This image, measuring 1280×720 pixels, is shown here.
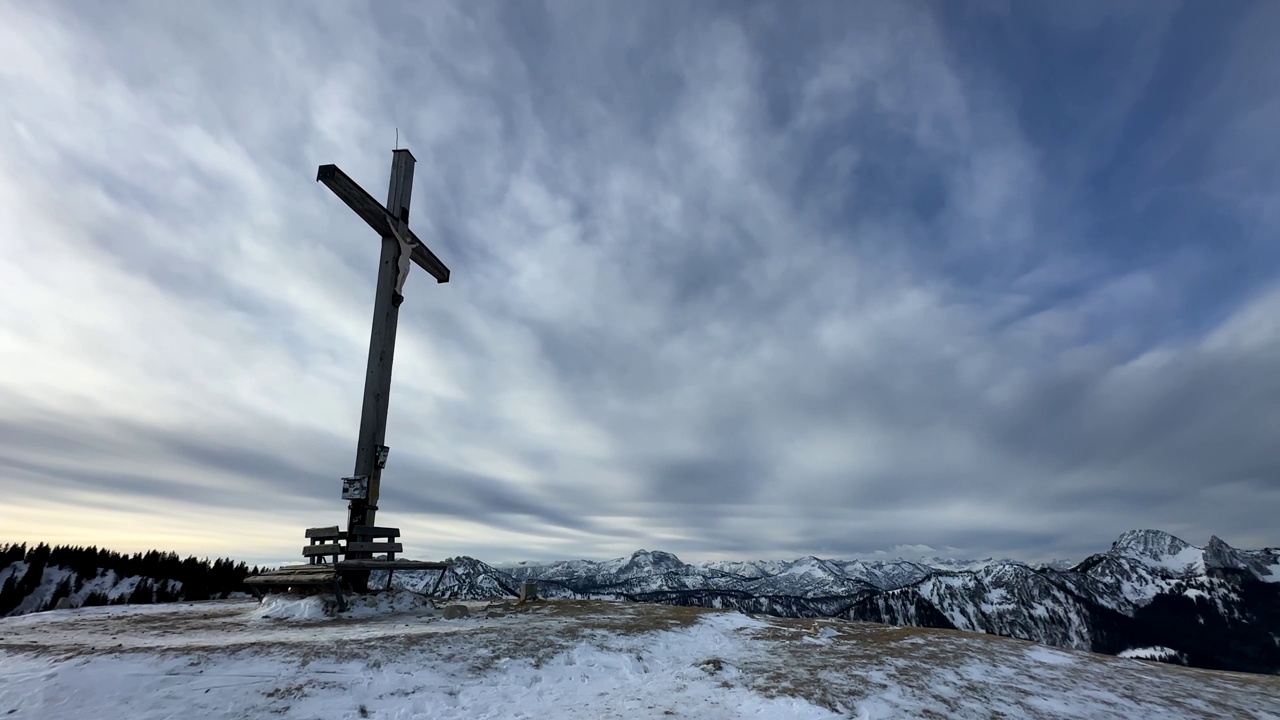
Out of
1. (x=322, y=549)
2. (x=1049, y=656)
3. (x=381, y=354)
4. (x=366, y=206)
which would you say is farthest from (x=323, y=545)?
(x=1049, y=656)

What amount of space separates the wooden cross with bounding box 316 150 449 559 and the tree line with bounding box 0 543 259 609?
35.0 feet

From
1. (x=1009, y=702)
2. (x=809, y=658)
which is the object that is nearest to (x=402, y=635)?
(x=809, y=658)

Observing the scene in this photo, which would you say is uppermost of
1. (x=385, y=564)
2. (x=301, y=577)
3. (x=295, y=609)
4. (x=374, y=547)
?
(x=374, y=547)

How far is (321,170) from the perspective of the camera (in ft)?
72.4

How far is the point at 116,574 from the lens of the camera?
25453mm

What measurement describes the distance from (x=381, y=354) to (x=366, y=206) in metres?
6.00

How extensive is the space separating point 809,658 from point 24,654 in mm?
14904

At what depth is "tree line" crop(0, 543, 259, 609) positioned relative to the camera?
22922 millimetres

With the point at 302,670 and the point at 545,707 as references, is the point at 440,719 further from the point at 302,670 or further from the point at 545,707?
the point at 302,670

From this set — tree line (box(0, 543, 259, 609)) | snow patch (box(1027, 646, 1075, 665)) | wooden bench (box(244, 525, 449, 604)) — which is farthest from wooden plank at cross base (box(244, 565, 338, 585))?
snow patch (box(1027, 646, 1075, 665))

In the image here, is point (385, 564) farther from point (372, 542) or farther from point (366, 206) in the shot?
point (366, 206)

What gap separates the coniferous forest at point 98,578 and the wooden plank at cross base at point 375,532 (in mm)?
11919

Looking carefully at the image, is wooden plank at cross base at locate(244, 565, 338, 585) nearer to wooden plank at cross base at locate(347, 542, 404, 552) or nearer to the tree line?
wooden plank at cross base at locate(347, 542, 404, 552)

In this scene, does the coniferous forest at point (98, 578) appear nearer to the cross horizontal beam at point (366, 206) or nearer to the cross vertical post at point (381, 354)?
the cross vertical post at point (381, 354)
